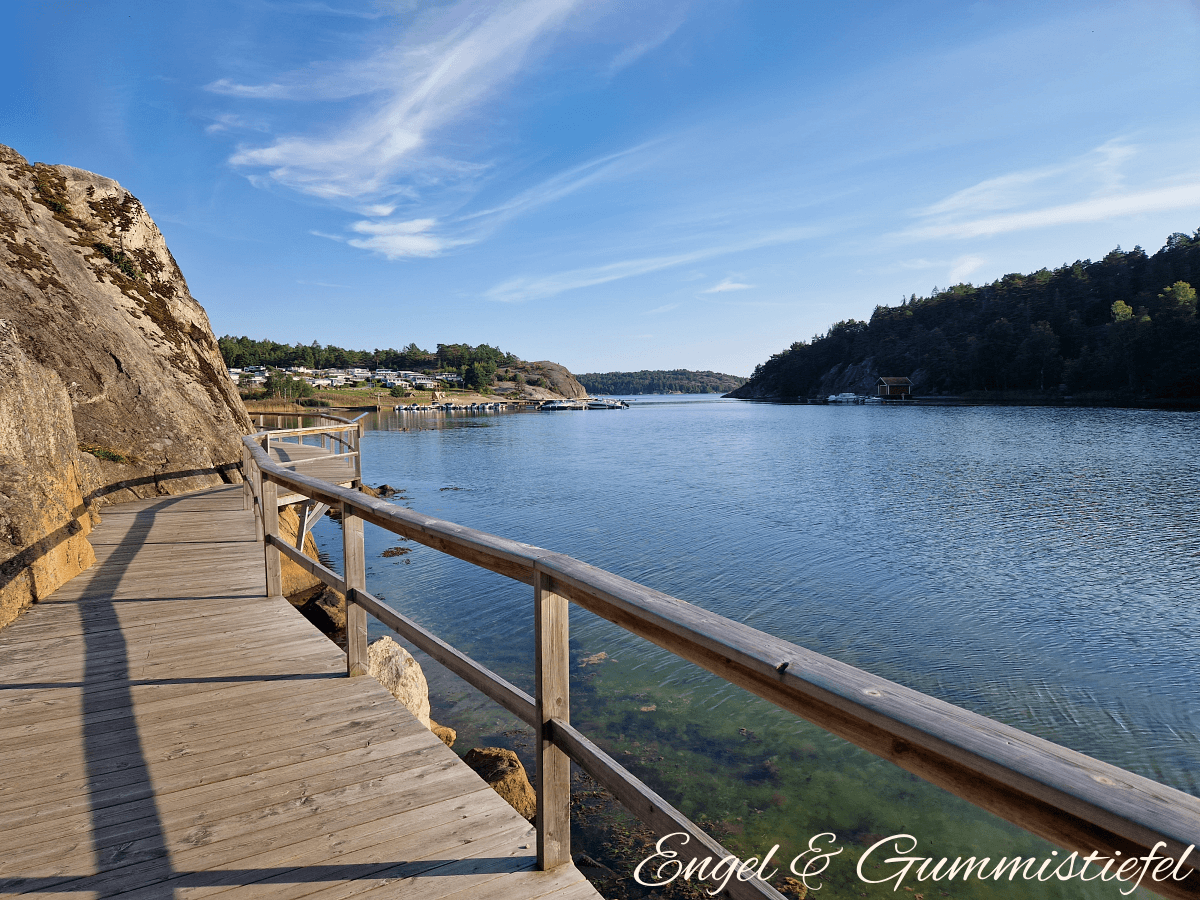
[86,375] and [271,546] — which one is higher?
[86,375]

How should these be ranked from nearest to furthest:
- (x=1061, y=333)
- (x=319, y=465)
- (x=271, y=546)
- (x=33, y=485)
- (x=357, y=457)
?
1. (x=33, y=485)
2. (x=271, y=546)
3. (x=357, y=457)
4. (x=319, y=465)
5. (x=1061, y=333)

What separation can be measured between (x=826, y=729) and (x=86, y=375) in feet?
43.9

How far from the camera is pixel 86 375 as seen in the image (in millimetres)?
10648

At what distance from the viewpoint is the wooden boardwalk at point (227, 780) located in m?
2.26

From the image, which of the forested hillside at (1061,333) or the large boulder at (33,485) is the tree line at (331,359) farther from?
the large boulder at (33,485)

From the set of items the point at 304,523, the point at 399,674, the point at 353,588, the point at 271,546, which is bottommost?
the point at 399,674

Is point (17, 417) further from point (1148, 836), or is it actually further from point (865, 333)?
point (865, 333)

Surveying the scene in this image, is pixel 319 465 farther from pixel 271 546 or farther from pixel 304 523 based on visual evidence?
pixel 271 546

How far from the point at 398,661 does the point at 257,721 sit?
3.50m

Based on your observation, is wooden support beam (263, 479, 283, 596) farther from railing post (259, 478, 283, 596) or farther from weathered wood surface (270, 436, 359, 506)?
weathered wood surface (270, 436, 359, 506)

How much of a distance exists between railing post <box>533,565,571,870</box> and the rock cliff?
5.08 metres

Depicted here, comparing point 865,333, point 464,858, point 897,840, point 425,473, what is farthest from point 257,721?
point 865,333

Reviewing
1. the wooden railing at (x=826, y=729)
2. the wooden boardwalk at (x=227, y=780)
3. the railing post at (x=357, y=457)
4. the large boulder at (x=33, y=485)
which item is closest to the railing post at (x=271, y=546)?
the wooden boardwalk at (x=227, y=780)

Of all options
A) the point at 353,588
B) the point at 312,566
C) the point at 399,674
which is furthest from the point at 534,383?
the point at 353,588
